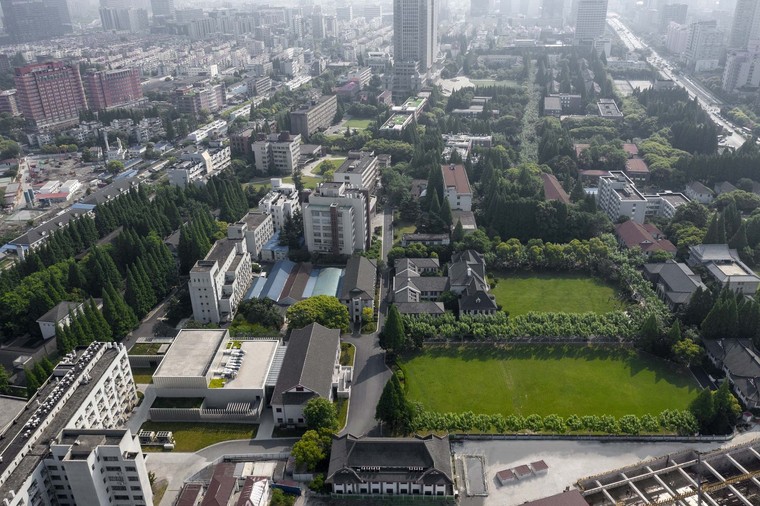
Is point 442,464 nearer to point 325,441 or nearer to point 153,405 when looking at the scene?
point 325,441

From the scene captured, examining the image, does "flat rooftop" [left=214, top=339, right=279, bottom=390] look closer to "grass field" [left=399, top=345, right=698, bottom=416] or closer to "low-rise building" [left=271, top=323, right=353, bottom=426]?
"low-rise building" [left=271, top=323, right=353, bottom=426]

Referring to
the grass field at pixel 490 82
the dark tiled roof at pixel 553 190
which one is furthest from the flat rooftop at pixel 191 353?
the grass field at pixel 490 82

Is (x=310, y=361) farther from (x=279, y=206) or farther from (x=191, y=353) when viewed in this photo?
(x=279, y=206)

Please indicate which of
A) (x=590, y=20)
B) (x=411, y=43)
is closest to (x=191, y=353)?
(x=411, y=43)

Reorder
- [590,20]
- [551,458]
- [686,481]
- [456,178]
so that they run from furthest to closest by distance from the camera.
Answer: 1. [590,20]
2. [456,178]
3. [551,458]
4. [686,481]

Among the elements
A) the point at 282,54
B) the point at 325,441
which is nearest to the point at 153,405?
the point at 325,441

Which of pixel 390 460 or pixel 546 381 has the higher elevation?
pixel 390 460
